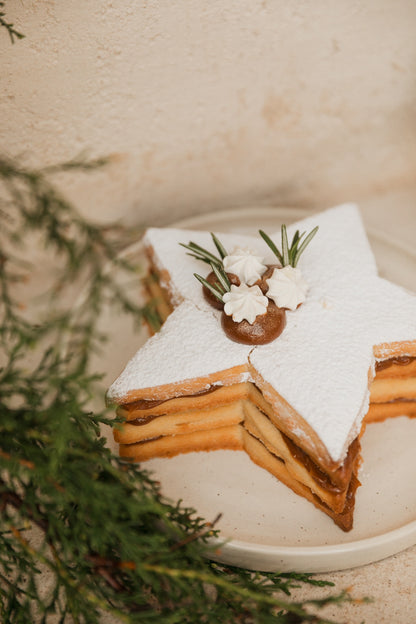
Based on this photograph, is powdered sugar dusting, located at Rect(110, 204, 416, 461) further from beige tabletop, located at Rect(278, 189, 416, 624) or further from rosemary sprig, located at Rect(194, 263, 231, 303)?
beige tabletop, located at Rect(278, 189, 416, 624)

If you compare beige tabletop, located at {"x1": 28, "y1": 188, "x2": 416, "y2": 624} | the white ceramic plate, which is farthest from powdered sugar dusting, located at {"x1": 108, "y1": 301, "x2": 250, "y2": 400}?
beige tabletop, located at {"x1": 28, "y1": 188, "x2": 416, "y2": 624}

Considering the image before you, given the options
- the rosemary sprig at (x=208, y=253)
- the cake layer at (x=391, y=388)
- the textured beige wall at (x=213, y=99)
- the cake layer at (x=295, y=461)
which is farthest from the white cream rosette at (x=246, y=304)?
the textured beige wall at (x=213, y=99)

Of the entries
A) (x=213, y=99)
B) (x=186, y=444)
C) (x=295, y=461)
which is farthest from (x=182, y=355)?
(x=213, y=99)

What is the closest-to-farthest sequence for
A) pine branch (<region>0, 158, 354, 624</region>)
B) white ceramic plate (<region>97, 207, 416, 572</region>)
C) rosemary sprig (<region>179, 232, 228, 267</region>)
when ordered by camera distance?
pine branch (<region>0, 158, 354, 624</region>), white ceramic plate (<region>97, 207, 416, 572</region>), rosemary sprig (<region>179, 232, 228, 267</region>)

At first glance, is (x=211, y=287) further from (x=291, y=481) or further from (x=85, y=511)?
(x=85, y=511)

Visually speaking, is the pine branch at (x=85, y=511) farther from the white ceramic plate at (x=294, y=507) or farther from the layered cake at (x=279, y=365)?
the layered cake at (x=279, y=365)

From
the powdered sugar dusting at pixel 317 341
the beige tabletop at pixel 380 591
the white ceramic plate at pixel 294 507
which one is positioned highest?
the powdered sugar dusting at pixel 317 341

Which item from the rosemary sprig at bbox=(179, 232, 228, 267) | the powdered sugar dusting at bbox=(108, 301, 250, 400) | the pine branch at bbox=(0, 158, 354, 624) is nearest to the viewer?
the pine branch at bbox=(0, 158, 354, 624)
